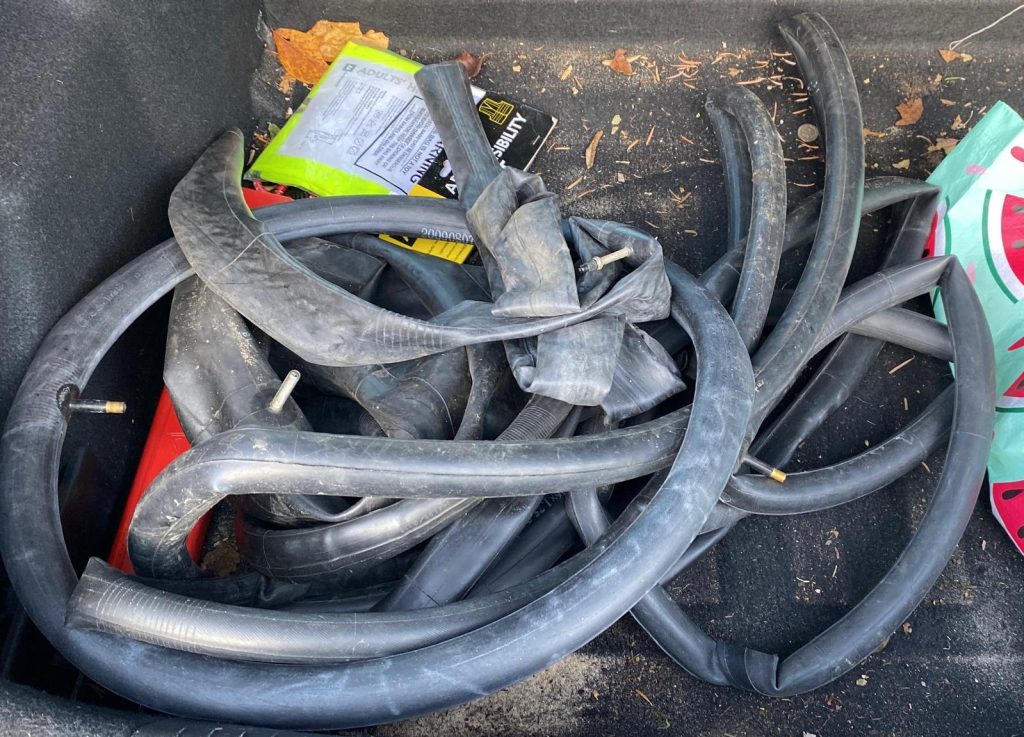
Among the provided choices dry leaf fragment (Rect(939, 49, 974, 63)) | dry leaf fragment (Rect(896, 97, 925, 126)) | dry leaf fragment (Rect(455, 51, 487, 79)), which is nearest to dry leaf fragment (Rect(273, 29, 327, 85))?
dry leaf fragment (Rect(455, 51, 487, 79))

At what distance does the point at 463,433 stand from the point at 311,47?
110 cm

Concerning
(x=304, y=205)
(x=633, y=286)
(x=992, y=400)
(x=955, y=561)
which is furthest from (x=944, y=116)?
(x=304, y=205)

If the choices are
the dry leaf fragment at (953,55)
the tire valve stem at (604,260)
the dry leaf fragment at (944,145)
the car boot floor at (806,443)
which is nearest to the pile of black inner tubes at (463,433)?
the tire valve stem at (604,260)

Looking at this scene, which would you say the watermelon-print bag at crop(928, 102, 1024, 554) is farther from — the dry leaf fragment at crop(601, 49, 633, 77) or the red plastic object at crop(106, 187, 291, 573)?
the red plastic object at crop(106, 187, 291, 573)

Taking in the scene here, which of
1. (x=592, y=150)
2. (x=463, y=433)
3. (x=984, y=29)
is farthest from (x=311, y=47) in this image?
(x=984, y=29)

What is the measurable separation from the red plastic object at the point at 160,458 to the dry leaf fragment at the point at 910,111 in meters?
A: 1.54

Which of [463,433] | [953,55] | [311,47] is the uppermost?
[953,55]

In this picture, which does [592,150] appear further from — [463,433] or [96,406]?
[96,406]

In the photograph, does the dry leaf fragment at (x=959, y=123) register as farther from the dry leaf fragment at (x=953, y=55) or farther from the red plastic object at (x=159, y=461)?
the red plastic object at (x=159, y=461)

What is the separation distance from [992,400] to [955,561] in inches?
12.7

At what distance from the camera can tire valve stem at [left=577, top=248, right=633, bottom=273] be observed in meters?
1.08

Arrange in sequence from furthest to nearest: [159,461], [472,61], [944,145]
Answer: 1. [472,61]
2. [944,145]
3. [159,461]

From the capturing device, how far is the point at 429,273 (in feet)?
4.10

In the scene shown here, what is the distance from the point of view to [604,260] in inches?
42.7
